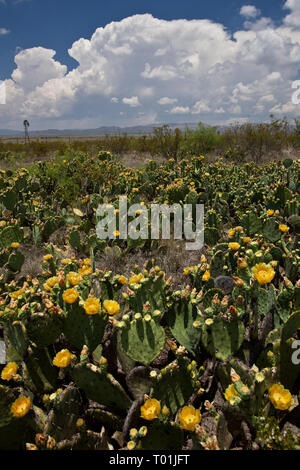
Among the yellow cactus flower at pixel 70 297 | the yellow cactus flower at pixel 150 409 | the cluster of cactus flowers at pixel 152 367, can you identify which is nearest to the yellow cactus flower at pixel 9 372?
the cluster of cactus flowers at pixel 152 367

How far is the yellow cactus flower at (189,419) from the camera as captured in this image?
1.45m

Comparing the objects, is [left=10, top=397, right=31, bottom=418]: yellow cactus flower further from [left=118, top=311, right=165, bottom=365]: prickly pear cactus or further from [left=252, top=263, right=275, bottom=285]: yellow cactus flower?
[left=252, top=263, right=275, bottom=285]: yellow cactus flower

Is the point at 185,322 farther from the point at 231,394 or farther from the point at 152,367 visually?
the point at 231,394

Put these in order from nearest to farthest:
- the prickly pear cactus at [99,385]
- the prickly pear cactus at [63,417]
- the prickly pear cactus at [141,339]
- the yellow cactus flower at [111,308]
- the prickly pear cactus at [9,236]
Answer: the prickly pear cactus at [63,417] → the prickly pear cactus at [99,385] → the prickly pear cactus at [141,339] → the yellow cactus flower at [111,308] → the prickly pear cactus at [9,236]

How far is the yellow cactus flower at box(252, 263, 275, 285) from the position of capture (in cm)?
Result: 189

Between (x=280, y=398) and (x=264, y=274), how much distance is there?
0.74m

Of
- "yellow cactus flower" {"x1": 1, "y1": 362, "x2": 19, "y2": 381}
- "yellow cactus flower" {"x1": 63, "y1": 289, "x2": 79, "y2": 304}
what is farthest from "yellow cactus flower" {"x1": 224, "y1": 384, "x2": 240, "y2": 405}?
"yellow cactus flower" {"x1": 1, "y1": 362, "x2": 19, "y2": 381}

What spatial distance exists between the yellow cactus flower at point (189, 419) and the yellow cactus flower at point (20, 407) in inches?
32.9

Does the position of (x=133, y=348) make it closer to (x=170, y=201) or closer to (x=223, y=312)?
(x=223, y=312)

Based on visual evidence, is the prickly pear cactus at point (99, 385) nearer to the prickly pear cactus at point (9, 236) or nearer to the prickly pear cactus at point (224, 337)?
the prickly pear cactus at point (224, 337)

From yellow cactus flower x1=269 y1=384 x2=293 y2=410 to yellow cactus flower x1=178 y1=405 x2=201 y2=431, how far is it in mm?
389

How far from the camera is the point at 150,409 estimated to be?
5.02ft

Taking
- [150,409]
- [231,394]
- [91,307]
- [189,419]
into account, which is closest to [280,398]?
[231,394]
